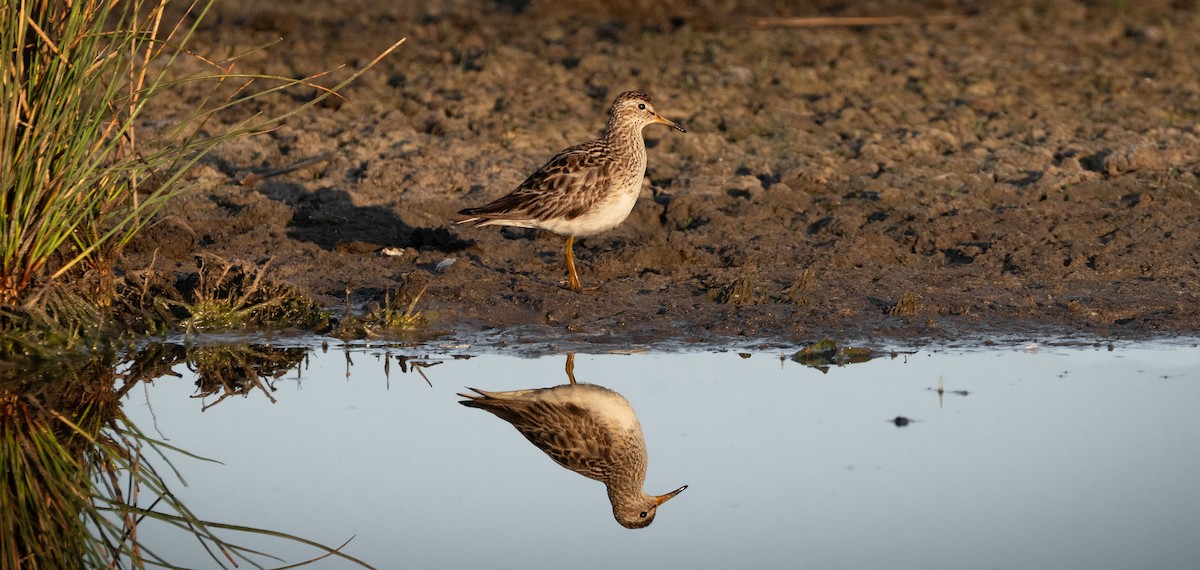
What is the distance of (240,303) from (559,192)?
6.19 ft

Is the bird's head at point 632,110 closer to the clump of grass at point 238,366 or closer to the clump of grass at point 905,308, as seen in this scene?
the clump of grass at point 905,308

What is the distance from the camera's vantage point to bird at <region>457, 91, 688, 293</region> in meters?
8.80

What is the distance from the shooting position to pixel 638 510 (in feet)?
18.6

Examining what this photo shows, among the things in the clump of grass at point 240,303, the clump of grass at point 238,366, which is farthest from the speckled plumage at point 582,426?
the clump of grass at point 240,303

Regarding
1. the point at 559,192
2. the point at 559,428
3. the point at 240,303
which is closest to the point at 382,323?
the point at 240,303

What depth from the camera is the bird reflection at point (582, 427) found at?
6.26 metres

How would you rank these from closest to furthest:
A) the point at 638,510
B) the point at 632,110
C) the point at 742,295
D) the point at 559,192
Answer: the point at 638,510, the point at 742,295, the point at 559,192, the point at 632,110

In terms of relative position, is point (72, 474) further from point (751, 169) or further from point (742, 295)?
point (751, 169)

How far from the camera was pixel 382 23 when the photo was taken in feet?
48.8

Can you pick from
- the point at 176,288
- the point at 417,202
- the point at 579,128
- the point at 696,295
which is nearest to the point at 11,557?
the point at 176,288

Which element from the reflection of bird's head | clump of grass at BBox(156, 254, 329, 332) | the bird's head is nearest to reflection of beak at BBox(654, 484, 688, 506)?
the reflection of bird's head

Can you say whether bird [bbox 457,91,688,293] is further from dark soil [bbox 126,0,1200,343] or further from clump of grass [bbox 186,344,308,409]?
clump of grass [bbox 186,344,308,409]

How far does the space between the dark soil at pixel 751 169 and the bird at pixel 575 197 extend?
1.04 ft

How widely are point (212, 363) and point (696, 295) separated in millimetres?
2599
